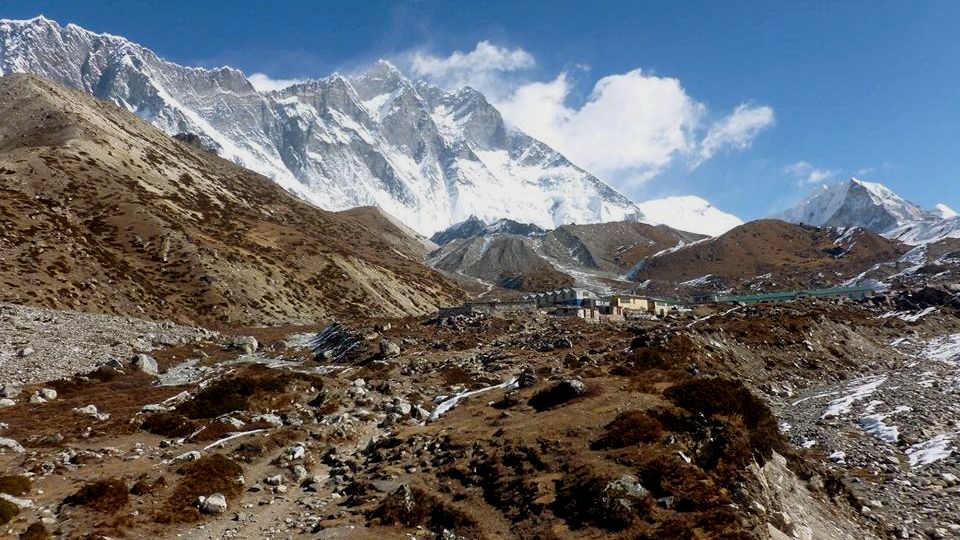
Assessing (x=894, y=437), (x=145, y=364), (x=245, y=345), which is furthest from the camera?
(x=245, y=345)

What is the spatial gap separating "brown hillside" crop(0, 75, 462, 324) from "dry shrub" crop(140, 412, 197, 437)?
5024 centimetres

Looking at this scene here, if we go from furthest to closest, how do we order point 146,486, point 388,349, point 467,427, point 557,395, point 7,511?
point 388,349 < point 557,395 < point 467,427 < point 146,486 < point 7,511

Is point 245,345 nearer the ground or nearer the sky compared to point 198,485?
nearer the sky

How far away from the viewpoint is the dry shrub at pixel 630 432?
2117cm

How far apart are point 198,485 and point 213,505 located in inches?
64.0

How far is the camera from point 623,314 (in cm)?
10731

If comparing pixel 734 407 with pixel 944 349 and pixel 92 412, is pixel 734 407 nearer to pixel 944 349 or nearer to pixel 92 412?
pixel 92 412

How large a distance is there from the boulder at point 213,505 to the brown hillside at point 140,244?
62.5 meters

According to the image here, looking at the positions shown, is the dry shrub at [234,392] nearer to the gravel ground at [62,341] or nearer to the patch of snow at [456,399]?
the patch of snow at [456,399]

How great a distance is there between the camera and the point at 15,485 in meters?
20.9

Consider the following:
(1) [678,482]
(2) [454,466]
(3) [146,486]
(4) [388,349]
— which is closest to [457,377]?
(4) [388,349]

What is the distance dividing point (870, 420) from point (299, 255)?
127083 mm

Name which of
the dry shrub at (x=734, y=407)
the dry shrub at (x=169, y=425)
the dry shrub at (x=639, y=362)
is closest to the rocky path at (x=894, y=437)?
the dry shrub at (x=734, y=407)

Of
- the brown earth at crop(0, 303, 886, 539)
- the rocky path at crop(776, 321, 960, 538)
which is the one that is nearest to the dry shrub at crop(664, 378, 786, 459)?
the brown earth at crop(0, 303, 886, 539)
